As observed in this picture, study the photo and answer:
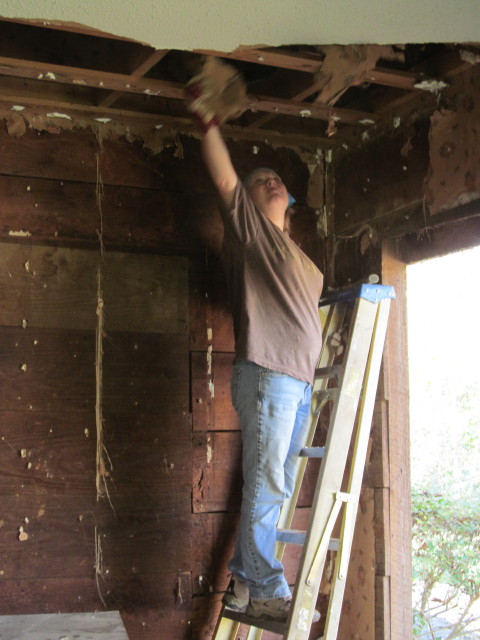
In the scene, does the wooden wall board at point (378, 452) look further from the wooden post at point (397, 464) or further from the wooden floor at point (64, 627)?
the wooden floor at point (64, 627)

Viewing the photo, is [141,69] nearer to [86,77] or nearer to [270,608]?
[86,77]

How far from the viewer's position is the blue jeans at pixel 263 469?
2.24 meters

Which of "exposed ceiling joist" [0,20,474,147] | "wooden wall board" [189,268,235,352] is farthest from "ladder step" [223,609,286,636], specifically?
"exposed ceiling joist" [0,20,474,147]

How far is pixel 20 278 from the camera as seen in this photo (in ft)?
8.37

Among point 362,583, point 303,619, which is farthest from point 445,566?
point 303,619

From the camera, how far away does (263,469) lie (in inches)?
89.0

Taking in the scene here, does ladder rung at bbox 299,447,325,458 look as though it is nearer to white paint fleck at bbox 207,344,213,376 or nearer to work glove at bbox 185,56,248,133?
white paint fleck at bbox 207,344,213,376

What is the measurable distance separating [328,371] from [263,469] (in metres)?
0.45

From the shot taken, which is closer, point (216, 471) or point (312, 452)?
point (312, 452)

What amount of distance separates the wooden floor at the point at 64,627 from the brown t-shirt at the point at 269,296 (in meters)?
0.89

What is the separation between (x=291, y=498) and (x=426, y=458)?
2.41 m

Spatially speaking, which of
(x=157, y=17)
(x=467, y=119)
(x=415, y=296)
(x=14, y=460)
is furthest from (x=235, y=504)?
(x=415, y=296)

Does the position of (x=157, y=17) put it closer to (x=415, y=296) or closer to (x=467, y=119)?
(x=467, y=119)

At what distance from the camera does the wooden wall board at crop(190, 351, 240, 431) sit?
2719 mm
